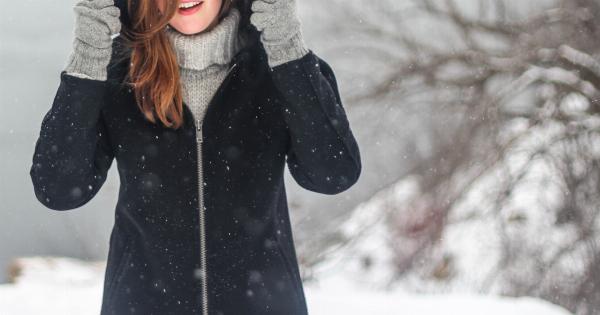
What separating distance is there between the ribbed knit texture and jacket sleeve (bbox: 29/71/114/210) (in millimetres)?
163

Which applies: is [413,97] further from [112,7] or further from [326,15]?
[112,7]

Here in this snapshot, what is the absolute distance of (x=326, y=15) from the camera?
4.18m

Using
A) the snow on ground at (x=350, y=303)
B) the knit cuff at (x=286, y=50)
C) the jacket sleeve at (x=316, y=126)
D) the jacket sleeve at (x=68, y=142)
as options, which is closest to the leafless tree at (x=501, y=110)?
the snow on ground at (x=350, y=303)

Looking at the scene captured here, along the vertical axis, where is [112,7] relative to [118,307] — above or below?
above

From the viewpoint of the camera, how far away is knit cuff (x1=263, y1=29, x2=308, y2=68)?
1.22 metres

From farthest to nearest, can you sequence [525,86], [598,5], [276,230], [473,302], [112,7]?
[525,86] → [598,5] → [473,302] → [276,230] → [112,7]

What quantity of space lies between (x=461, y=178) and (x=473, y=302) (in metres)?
0.85

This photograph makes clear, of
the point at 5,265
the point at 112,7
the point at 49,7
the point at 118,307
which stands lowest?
the point at 5,265

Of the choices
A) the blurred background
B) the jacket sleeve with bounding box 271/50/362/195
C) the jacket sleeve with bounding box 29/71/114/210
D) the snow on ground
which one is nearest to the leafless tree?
the blurred background

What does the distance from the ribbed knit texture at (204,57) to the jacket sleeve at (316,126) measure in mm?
145

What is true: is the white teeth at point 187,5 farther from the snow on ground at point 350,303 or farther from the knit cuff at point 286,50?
the snow on ground at point 350,303

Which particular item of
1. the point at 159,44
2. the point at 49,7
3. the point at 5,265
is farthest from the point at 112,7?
the point at 5,265

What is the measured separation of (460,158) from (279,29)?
299 cm

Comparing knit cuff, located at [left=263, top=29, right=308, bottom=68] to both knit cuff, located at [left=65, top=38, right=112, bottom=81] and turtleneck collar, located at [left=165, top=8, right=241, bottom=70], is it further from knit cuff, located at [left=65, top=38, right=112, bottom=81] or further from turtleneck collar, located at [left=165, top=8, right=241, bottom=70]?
knit cuff, located at [left=65, top=38, right=112, bottom=81]
